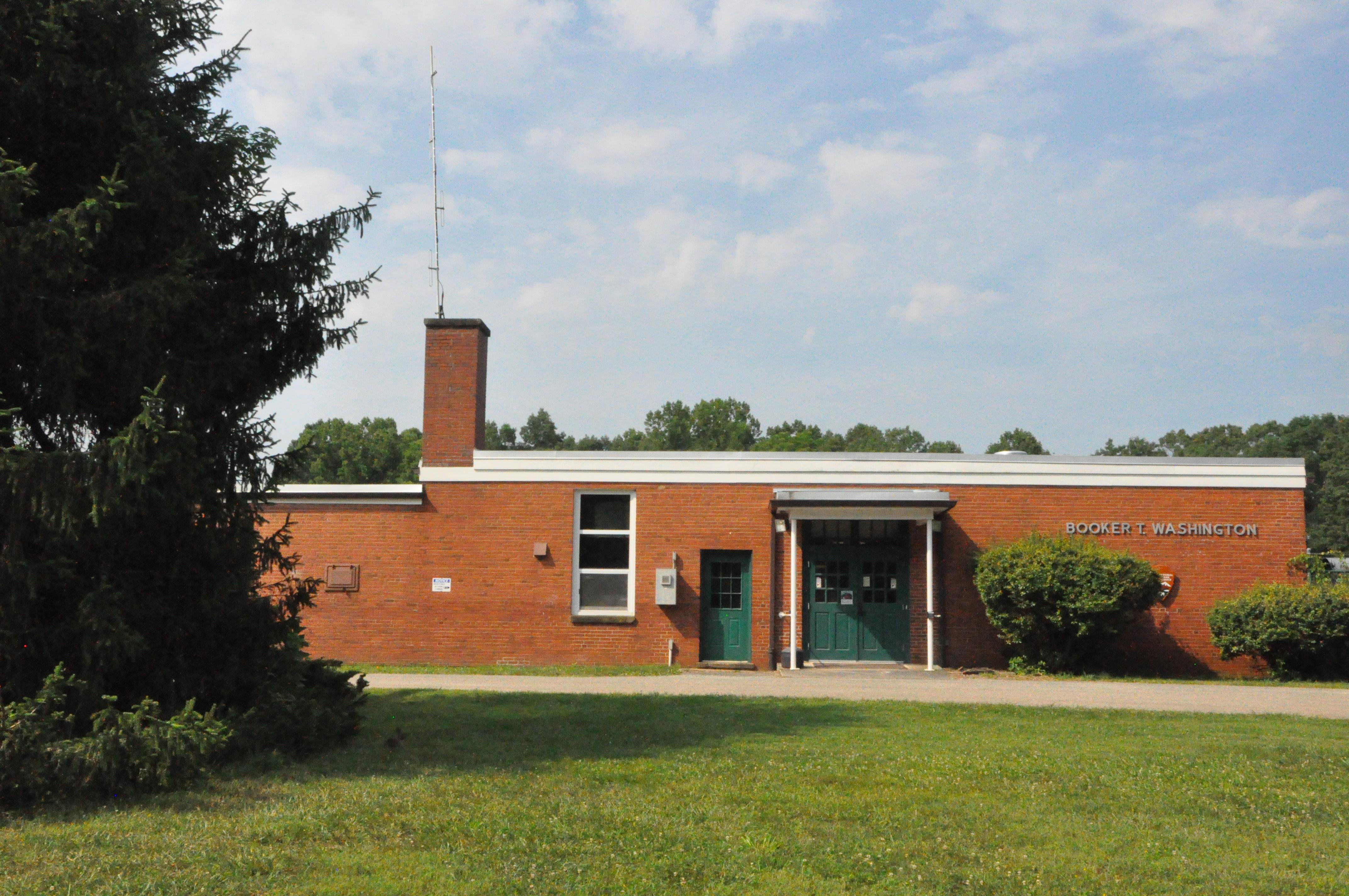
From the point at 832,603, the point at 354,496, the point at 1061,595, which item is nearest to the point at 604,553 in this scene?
the point at 832,603

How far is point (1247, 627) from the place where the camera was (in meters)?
17.9

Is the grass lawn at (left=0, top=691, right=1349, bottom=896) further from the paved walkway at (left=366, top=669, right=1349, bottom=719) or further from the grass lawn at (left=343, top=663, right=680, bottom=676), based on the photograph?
the grass lawn at (left=343, top=663, right=680, bottom=676)

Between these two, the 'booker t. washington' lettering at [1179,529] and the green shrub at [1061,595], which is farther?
the 'booker t. washington' lettering at [1179,529]

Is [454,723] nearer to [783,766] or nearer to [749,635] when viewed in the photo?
[783,766]

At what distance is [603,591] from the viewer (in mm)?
19672

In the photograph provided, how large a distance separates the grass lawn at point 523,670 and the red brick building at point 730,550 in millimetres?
463

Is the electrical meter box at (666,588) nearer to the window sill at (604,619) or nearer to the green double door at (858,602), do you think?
the window sill at (604,619)

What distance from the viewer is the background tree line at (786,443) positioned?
73438mm

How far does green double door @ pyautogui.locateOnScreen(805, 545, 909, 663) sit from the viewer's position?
64.1ft

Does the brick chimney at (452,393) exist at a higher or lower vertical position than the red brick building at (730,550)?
higher


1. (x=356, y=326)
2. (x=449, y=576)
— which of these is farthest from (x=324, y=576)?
(x=356, y=326)

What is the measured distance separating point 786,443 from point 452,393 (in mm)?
68981

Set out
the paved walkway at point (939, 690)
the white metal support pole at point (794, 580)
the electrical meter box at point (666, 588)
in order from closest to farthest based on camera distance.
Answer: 1. the paved walkway at point (939, 690)
2. the white metal support pole at point (794, 580)
3. the electrical meter box at point (666, 588)

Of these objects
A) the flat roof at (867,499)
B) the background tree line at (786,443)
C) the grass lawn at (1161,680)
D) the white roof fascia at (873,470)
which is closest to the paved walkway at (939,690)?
the grass lawn at (1161,680)
